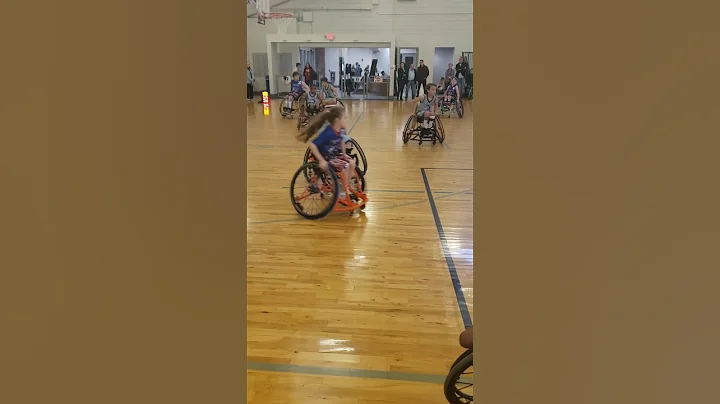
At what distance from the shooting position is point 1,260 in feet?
2.66

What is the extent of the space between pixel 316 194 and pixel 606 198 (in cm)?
481

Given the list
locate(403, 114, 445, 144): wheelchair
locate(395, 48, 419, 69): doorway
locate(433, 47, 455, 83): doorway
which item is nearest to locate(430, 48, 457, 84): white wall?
locate(433, 47, 455, 83): doorway

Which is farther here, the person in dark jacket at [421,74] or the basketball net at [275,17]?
the person in dark jacket at [421,74]

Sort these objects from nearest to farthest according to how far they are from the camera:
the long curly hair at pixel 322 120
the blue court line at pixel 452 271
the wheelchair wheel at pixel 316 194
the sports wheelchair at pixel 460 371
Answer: the sports wheelchair at pixel 460 371 < the blue court line at pixel 452 271 < the wheelchair wheel at pixel 316 194 < the long curly hair at pixel 322 120

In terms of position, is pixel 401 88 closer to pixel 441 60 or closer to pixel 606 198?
pixel 441 60

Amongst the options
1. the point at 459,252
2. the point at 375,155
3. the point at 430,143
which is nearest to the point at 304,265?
the point at 459,252

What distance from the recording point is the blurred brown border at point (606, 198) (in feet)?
2.68

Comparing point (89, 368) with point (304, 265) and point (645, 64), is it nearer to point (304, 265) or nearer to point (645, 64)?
point (645, 64)

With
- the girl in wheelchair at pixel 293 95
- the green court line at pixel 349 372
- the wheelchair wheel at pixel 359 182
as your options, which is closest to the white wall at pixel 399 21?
the girl in wheelchair at pixel 293 95

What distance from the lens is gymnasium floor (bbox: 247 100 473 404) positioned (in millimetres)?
2645

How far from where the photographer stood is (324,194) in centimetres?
564

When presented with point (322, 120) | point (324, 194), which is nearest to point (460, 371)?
point (324, 194)

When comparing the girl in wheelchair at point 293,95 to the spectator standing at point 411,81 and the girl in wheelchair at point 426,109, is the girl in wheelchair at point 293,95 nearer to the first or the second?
the spectator standing at point 411,81

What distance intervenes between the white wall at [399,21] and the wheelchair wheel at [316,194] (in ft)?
47.5
